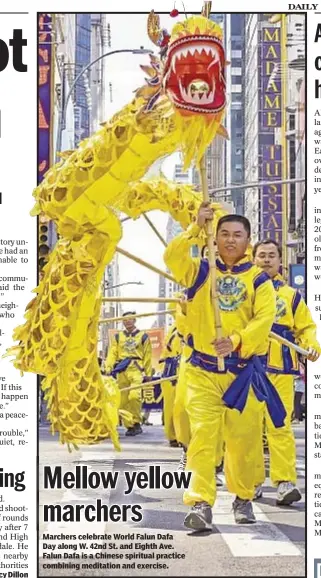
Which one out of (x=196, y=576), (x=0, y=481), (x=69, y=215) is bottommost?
(x=196, y=576)

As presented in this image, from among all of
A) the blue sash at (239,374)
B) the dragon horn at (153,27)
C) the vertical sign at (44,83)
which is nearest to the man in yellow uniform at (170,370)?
the blue sash at (239,374)

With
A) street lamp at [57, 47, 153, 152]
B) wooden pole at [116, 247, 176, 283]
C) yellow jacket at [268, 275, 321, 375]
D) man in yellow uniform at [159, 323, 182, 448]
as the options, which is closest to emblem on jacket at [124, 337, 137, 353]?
man in yellow uniform at [159, 323, 182, 448]

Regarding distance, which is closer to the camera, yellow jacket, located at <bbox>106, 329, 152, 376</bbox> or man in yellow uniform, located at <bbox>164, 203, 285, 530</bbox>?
man in yellow uniform, located at <bbox>164, 203, 285, 530</bbox>

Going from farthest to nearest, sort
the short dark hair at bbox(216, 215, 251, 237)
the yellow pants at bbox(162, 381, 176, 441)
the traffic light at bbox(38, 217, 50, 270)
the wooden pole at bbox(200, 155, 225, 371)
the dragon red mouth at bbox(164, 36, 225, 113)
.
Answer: the yellow pants at bbox(162, 381, 176, 441) < the traffic light at bbox(38, 217, 50, 270) < the short dark hair at bbox(216, 215, 251, 237) < the wooden pole at bbox(200, 155, 225, 371) < the dragon red mouth at bbox(164, 36, 225, 113)

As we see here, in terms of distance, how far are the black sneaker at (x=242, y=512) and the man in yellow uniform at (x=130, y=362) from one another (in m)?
0.41

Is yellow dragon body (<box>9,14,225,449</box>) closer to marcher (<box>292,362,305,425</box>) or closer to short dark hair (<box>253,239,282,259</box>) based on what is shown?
short dark hair (<box>253,239,282,259</box>)

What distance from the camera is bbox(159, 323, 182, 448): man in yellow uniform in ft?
12.9

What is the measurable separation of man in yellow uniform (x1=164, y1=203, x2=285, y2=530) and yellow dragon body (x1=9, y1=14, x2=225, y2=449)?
0.21 meters

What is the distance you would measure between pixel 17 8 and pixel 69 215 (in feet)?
2.32

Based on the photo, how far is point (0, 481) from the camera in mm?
3705

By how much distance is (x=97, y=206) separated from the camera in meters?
3.54

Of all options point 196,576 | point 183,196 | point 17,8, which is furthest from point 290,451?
point 17,8

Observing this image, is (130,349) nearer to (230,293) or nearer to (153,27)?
(230,293)

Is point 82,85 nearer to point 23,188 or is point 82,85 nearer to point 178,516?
point 23,188
